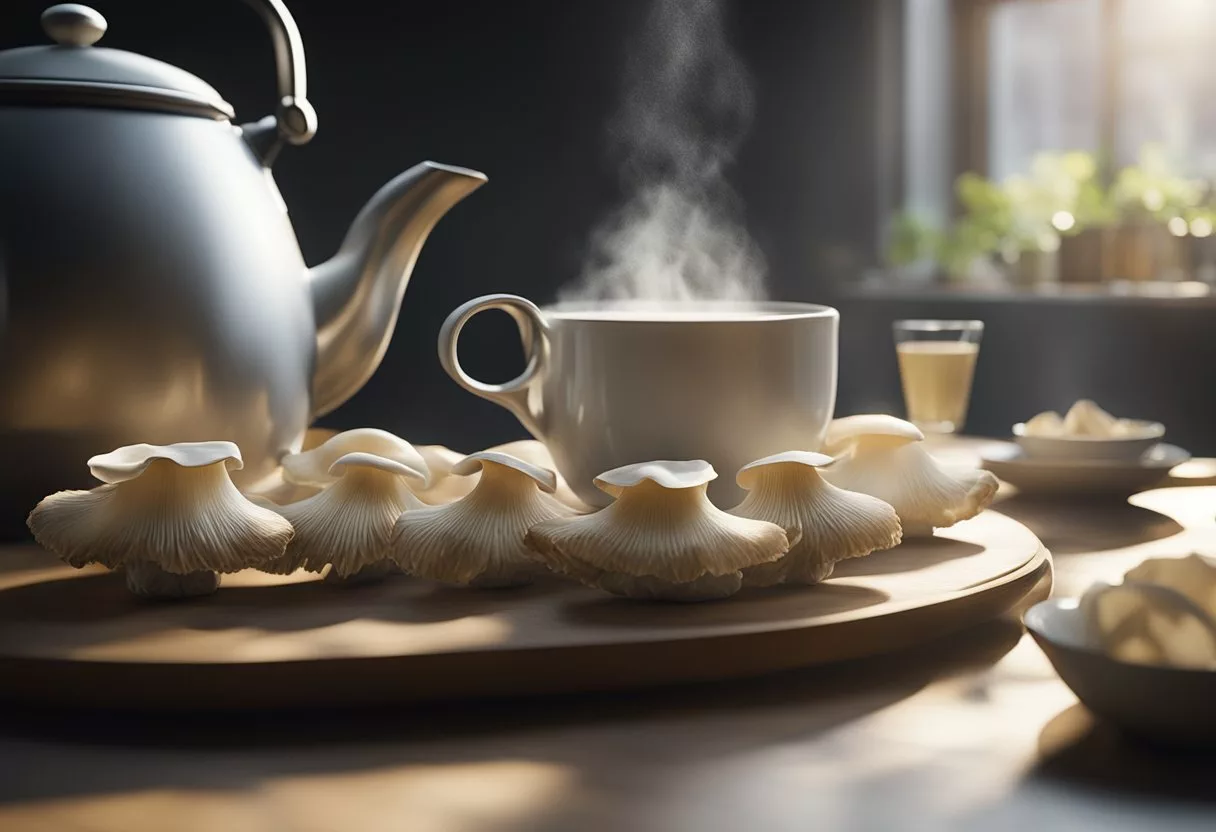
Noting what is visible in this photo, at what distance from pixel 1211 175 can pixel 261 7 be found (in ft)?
8.15

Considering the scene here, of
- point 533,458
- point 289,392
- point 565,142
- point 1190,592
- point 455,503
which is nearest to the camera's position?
point 1190,592

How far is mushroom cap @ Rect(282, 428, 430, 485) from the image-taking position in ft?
1.97

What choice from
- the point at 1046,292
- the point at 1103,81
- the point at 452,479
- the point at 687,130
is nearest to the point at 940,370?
the point at 452,479

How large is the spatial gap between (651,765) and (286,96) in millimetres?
516

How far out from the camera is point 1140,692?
33 centimetres

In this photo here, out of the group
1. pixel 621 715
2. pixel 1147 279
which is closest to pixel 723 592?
pixel 621 715

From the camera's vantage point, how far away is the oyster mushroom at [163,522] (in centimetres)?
44

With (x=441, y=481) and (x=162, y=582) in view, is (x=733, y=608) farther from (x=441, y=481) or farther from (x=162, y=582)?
(x=441, y=481)

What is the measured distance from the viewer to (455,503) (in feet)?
1.58

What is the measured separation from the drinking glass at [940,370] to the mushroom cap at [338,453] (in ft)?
2.16

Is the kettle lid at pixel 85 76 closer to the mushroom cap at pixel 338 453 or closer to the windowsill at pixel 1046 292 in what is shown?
the mushroom cap at pixel 338 453

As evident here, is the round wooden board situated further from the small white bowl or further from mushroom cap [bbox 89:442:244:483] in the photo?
the small white bowl

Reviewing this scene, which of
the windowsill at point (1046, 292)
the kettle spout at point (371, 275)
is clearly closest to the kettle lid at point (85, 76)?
the kettle spout at point (371, 275)

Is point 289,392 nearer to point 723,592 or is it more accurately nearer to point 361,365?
point 361,365
